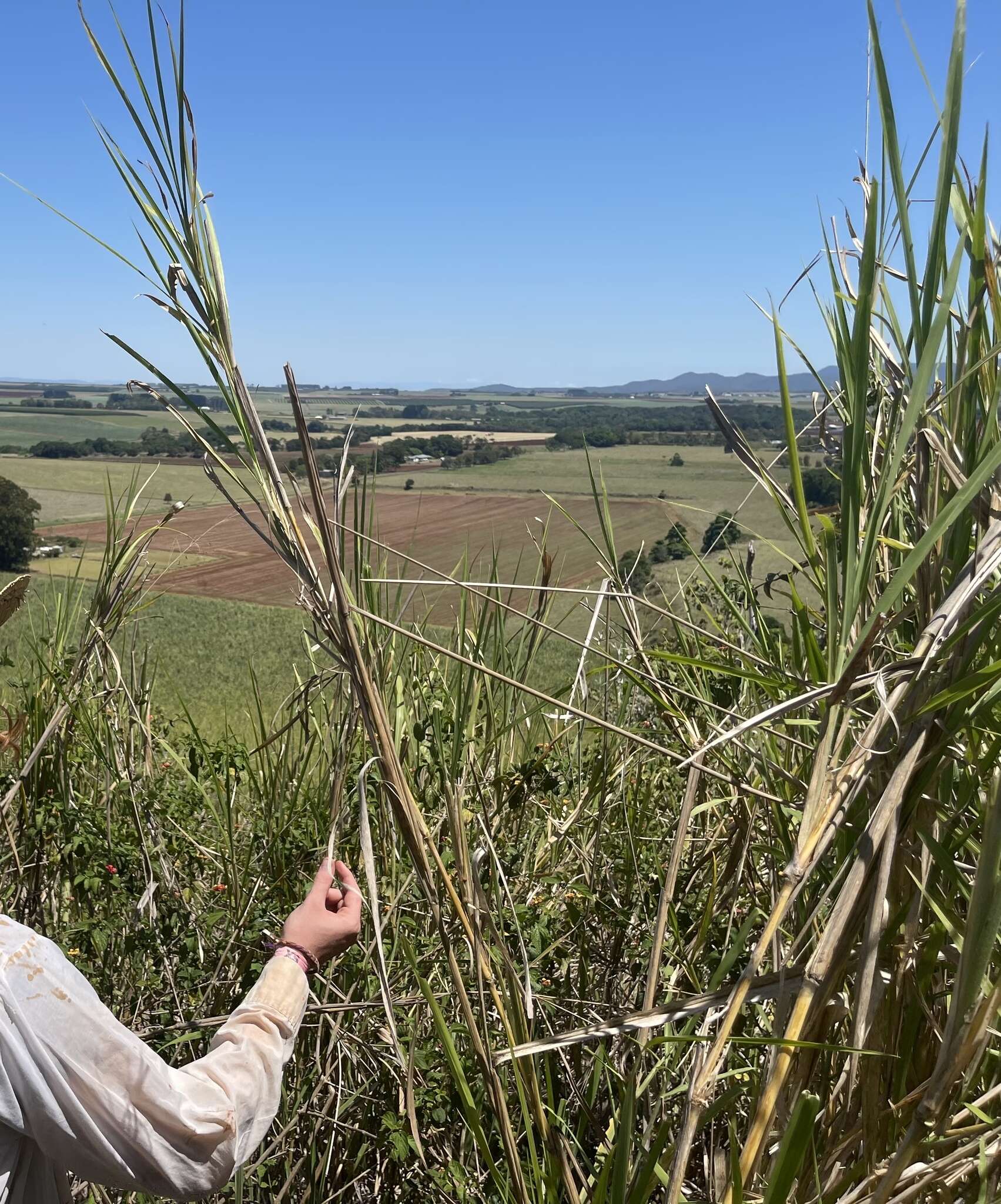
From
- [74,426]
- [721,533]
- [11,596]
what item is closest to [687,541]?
[721,533]

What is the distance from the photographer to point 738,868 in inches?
38.2

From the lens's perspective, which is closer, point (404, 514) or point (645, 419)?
point (404, 514)

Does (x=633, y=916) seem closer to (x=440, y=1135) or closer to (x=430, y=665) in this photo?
(x=440, y=1135)

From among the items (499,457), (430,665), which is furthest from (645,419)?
(430,665)

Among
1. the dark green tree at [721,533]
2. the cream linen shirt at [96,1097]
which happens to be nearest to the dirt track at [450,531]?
the dark green tree at [721,533]

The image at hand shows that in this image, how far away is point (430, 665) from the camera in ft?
6.42

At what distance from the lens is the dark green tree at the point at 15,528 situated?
14672 millimetres

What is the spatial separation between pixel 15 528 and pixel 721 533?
53.8ft

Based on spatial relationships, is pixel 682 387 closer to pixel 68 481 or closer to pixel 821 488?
pixel 68 481

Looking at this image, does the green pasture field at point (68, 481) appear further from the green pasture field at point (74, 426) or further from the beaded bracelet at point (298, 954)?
the beaded bracelet at point (298, 954)

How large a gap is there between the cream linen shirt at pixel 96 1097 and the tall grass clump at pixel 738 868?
19cm

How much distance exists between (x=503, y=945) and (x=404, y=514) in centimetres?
2879

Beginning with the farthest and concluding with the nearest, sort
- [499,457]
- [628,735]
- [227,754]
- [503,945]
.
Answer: [499,457] < [227,754] < [503,945] < [628,735]

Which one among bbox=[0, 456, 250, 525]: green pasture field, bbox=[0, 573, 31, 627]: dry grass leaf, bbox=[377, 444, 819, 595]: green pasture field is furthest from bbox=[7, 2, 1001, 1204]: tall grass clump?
bbox=[377, 444, 819, 595]: green pasture field
